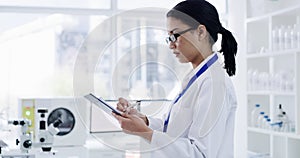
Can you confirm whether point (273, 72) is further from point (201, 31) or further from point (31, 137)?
point (201, 31)

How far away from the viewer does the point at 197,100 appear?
4.42 ft

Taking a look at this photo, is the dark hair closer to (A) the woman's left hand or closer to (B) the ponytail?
(B) the ponytail

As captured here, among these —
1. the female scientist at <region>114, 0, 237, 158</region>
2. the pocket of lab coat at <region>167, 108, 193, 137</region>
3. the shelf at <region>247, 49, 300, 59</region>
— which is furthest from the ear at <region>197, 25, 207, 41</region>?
the shelf at <region>247, 49, 300, 59</region>

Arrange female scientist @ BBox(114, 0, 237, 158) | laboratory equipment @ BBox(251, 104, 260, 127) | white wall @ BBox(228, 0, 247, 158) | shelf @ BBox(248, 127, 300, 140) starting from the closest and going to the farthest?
female scientist @ BBox(114, 0, 237, 158) < shelf @ BBox(248, 127, 300, 140) < laboratory equipment @ BBox(251, 104, 260, 127) < white wall @ BBox(228, 0, 247, 158)

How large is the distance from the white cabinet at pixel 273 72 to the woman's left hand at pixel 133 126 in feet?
5.96

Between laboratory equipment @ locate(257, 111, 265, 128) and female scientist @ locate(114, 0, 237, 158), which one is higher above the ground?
female scientist @ locate(114, 0, 237, 158)

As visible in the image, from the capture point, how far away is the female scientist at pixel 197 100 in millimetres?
1314

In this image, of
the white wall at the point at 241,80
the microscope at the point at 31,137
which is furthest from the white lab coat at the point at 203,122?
the white wall at the point at 241,80

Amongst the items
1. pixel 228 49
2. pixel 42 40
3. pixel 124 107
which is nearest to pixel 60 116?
pixel 42 40

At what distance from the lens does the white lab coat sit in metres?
1.31

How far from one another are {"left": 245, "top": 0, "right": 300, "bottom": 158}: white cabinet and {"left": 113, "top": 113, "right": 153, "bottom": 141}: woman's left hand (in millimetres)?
1816

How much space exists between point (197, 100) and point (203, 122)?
0.26 feet

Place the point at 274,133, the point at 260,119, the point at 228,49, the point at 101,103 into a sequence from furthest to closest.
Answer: the point at 260,119
the point at 274,133
the point at 228,49
the point at 101,103

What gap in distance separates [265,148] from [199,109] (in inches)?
96.6
